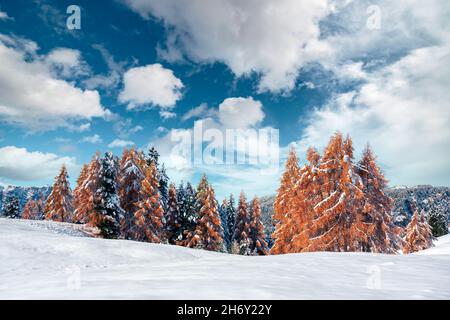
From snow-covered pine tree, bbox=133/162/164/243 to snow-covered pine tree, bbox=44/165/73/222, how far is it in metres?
20.7

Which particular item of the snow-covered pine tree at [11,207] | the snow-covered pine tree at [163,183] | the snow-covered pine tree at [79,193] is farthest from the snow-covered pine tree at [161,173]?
the snow-covered pine tree at [11,207]

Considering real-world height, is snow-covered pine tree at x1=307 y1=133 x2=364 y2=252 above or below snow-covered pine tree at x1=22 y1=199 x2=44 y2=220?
above

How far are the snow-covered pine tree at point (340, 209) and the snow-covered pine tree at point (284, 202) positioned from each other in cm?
472

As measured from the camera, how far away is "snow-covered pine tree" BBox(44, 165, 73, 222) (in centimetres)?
4572

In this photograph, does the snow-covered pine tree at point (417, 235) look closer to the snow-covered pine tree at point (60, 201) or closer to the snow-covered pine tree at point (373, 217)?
the snow-covered pine tree at point (373, 217)

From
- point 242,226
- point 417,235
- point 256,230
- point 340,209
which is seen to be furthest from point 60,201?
point 417,235

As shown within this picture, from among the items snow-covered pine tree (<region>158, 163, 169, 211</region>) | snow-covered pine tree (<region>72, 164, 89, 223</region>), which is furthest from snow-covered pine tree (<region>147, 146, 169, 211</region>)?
snow-covered pine tree (<region>72, 164, 89, 223</region>)

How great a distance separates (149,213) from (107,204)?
15.7 feet

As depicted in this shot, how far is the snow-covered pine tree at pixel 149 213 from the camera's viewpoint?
31.4m

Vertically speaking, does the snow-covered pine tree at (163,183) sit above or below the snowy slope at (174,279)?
above

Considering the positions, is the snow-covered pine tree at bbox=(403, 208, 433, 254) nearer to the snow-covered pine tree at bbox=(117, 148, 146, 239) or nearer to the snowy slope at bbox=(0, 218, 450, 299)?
the snowy slope at bbox=(0, 218, 450, 299)
